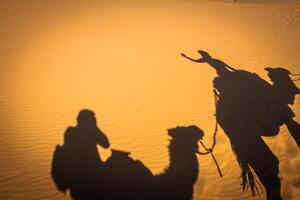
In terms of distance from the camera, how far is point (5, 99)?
6945 mm

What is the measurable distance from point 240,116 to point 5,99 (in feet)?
22.9

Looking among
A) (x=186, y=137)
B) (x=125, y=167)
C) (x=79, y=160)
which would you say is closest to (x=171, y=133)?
(x=186, y=137)

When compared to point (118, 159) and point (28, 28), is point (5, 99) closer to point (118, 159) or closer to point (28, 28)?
point (118, 159)

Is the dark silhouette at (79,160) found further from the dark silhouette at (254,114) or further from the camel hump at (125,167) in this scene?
the dark silhouette at (254,114)

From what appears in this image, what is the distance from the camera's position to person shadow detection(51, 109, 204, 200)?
4758 mm

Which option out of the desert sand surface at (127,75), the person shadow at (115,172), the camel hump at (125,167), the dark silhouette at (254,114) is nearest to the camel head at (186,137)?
the person shadow at (115,172)

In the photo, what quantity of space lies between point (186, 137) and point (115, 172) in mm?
2051

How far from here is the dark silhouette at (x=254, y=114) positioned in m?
5.17

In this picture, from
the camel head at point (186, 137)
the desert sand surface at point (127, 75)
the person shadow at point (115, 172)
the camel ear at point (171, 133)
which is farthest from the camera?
the camel ear at point (171, 133)

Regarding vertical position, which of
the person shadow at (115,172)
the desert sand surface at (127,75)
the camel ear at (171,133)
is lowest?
the person shadow at (115,172)

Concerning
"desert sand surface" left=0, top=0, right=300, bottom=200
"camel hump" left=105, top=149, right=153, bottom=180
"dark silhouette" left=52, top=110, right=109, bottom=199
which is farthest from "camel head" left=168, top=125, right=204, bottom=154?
"dark silhouette" left=52, top=110, right=109, bottom=199

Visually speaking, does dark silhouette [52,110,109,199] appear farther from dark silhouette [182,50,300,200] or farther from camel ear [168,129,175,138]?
dark silhouette [182,50,300,200]

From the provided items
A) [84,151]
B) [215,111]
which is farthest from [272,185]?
[84,151]

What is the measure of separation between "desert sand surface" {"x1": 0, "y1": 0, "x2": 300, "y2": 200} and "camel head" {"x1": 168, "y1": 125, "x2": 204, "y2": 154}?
20cm
